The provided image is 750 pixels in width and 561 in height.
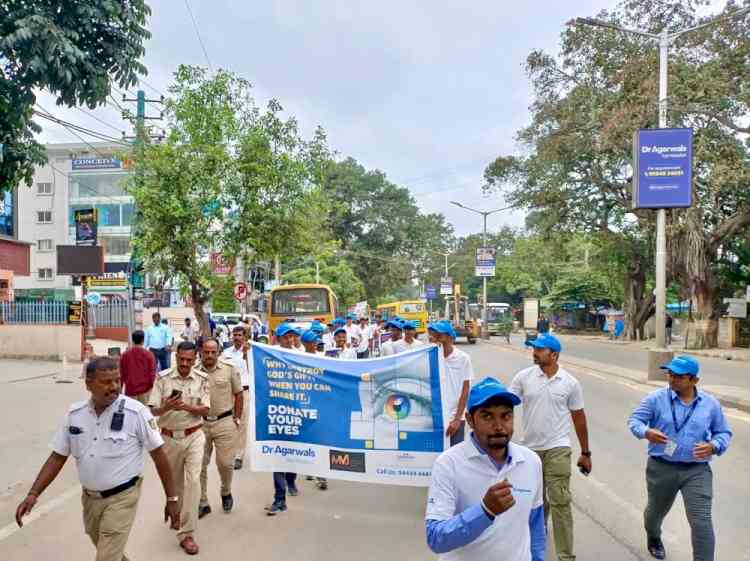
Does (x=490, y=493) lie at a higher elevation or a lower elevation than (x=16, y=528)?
higher

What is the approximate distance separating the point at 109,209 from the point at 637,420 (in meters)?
55.3

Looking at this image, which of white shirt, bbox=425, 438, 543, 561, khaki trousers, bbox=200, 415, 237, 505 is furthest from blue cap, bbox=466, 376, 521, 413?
khaki trousers, bbox=200, 415, 237, 505

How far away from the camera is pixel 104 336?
1240 inches

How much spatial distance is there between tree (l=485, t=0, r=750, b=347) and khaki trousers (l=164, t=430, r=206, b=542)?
67.9 ft

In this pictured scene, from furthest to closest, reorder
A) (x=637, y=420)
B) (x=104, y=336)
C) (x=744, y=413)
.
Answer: (x=104, y=336) → (x=744, y=413) → (x=637, y=420)

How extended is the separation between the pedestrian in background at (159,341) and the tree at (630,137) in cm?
1691

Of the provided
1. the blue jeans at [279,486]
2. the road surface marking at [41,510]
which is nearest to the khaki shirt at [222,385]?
the blue jeans at [279,486]

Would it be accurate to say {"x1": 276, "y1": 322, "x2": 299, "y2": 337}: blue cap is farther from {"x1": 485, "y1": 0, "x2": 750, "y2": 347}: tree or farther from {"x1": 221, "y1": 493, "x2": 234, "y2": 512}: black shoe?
{"x1": 485, "y1": 0, "x2": 750, "y2": 347}: tree

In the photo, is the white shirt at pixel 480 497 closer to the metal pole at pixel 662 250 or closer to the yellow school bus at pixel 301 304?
the metal pole at pixel 662 250

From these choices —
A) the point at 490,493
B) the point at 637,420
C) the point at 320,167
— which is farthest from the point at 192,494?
the point at 320,167

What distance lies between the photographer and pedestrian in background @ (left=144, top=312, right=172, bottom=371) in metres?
15.7

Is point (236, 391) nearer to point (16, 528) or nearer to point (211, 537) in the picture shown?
point (211, 537)

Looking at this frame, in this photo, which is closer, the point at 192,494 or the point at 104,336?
the point at 192,494

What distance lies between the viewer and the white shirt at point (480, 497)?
101 inches
